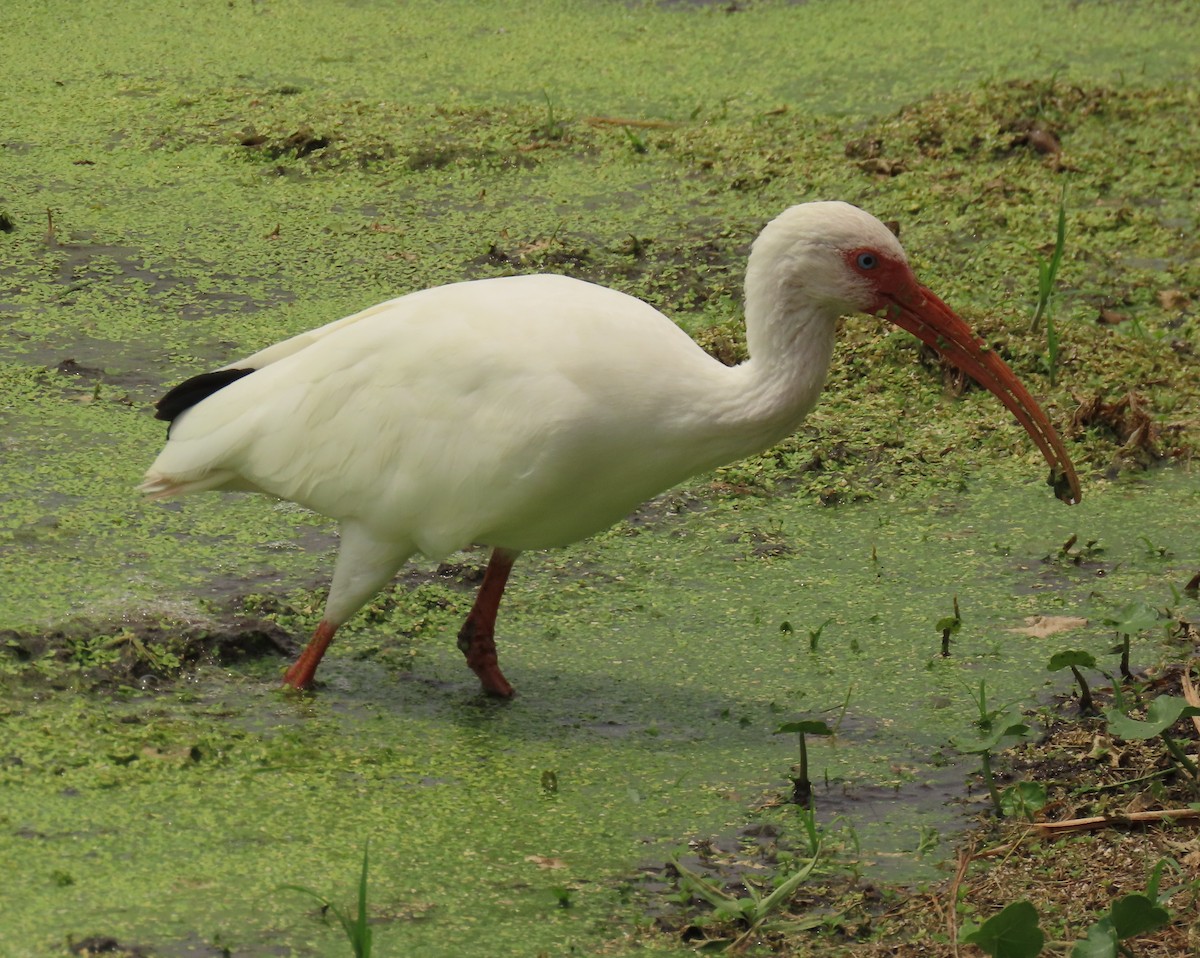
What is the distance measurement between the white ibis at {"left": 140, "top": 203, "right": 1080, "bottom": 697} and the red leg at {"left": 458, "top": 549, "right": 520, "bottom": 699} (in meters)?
0.16

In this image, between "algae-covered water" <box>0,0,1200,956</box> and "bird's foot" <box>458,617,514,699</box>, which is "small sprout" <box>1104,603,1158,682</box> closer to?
"algae-covered water" <box>0,0,1200,956</box>

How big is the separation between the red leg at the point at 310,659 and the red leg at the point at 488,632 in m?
0.38

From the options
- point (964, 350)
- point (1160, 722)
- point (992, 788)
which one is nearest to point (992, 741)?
point (992, 788)

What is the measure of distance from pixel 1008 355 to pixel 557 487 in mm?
2744

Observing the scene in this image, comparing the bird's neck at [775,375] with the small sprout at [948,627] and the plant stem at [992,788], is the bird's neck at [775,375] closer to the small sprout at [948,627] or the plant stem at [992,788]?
the small sprout at [948,627]

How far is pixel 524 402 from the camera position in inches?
162

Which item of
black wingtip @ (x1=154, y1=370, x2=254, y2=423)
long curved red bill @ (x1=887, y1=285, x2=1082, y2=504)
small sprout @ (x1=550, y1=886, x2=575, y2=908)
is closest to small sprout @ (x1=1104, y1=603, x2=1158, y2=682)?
long curved red bill @ (x1=887, y1=285, x2=1082, y2=504)

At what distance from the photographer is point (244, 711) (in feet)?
14.3

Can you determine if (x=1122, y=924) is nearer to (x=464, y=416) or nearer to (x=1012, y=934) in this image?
(x=1012, y=934)

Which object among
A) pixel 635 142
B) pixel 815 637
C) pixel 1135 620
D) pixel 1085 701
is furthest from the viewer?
pixel 635 142

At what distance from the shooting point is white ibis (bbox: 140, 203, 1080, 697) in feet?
13.5

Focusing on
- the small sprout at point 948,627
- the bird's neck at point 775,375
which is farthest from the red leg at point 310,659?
the small sprout at point 948,627

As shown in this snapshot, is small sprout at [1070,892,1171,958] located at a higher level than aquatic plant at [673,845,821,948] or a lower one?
higher

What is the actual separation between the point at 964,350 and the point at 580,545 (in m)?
1.46
